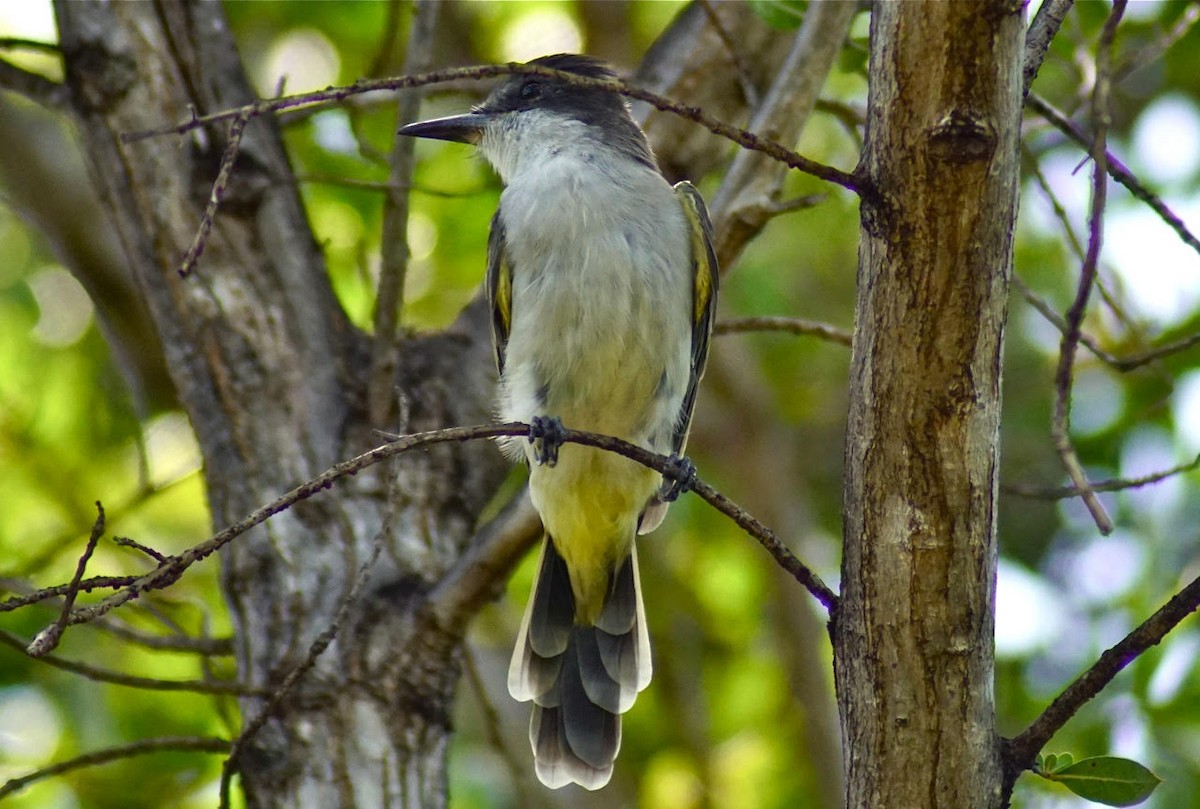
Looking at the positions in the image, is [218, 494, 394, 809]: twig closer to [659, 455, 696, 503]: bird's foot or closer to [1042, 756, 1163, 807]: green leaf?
[659, 455, 696, 503]: bird's foot

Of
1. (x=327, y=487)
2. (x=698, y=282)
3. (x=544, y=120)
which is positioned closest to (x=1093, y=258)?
(x=327, y=487)

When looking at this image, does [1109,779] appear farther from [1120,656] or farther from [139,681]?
[139,681]

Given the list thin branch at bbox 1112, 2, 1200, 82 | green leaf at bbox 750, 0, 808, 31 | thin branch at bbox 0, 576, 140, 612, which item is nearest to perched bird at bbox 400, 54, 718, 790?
green leaf at bbox 750, 0, 808, 31

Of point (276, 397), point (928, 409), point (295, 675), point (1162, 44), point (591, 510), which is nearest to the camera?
point (928, 409)

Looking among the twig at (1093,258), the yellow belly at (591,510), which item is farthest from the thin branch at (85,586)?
the yellow belly at (591,510)

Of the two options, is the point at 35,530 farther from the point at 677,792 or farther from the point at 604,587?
the point at 677,792

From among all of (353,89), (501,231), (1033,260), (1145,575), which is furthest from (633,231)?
(1033,260)

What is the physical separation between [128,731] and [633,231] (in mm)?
2603

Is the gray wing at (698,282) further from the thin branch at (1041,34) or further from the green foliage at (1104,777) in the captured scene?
the green foliage at (1104,777)

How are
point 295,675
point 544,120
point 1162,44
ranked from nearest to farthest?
point 295,675 → point 1162,44 → point 544,120

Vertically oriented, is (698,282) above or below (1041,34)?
above

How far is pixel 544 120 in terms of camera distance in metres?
4.41

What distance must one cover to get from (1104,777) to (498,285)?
2.36 m

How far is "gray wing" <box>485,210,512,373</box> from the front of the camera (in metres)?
4.00
